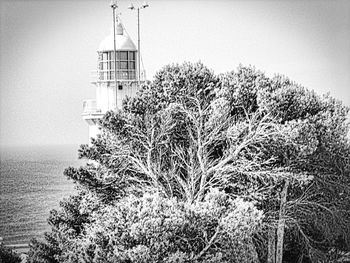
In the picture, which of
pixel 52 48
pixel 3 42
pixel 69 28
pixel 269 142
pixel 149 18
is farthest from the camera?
pixel 3 42

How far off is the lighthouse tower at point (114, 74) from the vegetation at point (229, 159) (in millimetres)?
7535

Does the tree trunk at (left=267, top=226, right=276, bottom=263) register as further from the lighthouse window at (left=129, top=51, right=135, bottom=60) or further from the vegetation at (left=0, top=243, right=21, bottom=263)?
the lighthouse window at (left=129, top=51, right=135, bottom=60)

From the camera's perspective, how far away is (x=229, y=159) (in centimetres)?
1755

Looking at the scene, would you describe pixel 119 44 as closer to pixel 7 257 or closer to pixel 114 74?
pixel 114 74

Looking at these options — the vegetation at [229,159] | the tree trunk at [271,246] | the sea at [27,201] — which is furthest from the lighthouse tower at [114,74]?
the tree trunk at [271,246]

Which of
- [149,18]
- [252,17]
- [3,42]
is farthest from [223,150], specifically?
[3,42]

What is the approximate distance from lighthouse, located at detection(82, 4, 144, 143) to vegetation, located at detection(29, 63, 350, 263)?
7.53m

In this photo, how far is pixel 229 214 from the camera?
1523cm

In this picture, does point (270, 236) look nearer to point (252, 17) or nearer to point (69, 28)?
point (252, 17)

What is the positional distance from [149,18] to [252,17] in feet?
19.5

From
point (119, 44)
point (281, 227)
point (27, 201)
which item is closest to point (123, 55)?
point (119, 44)

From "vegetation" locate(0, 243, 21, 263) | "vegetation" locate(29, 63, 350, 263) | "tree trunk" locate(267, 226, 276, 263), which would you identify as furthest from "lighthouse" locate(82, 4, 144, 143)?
"tree trunk" locate(267, 226, 276, 263)

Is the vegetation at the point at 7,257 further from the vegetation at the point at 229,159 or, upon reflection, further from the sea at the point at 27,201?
the sea at the point at 27,201

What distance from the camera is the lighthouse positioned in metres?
26.6
